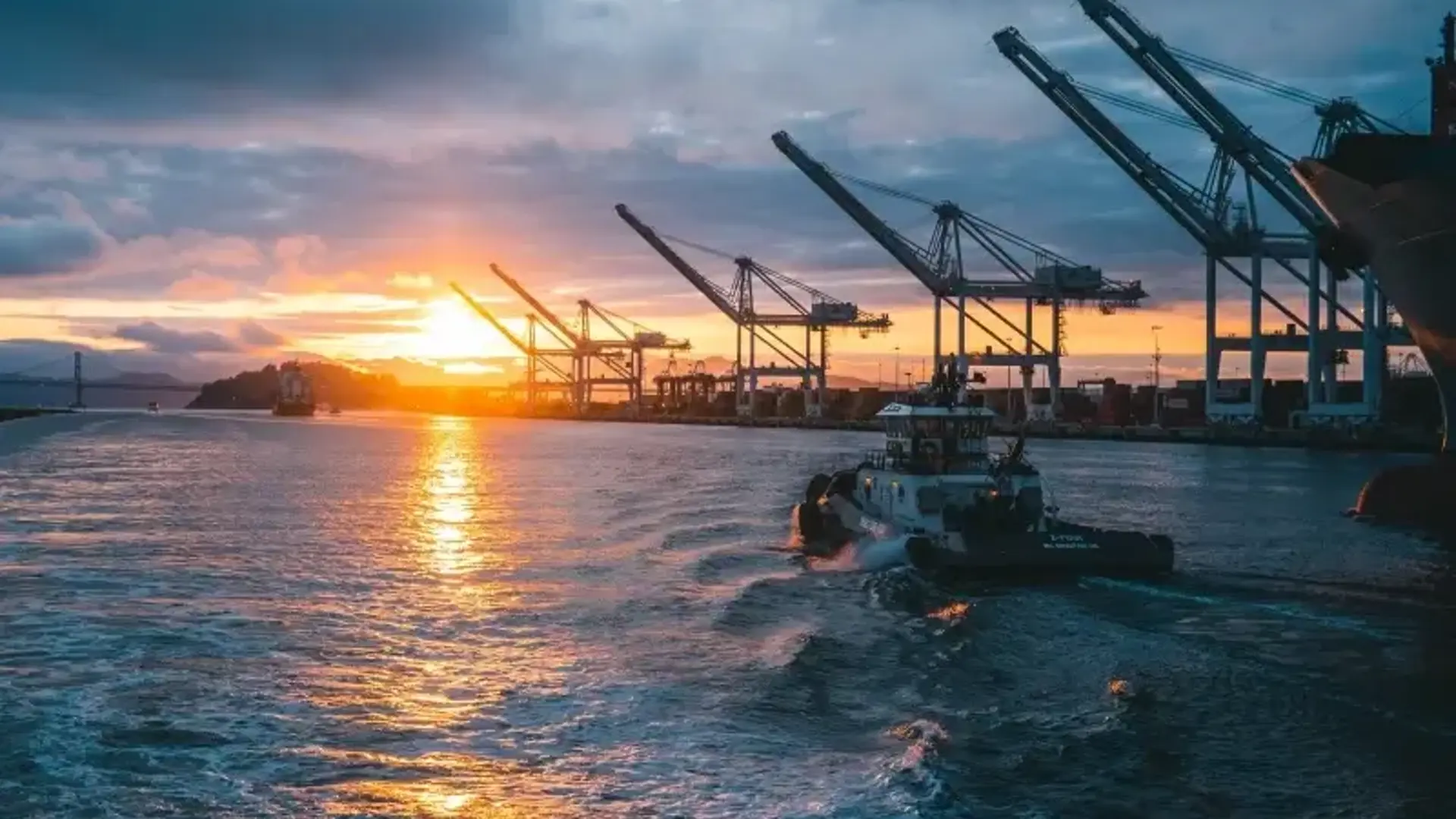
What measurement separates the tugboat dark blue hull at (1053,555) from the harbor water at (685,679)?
0.63 m

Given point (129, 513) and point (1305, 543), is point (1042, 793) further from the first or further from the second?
point (129, 513)

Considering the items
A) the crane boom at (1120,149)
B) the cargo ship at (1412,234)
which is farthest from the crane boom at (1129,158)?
the cargo ship at (1412,234)

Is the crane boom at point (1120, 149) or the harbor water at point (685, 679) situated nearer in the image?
the harbor water at point (685, 679)

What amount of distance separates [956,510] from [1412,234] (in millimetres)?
20336

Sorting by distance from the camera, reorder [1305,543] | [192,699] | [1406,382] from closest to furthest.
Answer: [192,699] → [1305,543] → [1406,382]

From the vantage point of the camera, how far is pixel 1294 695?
1672 cm

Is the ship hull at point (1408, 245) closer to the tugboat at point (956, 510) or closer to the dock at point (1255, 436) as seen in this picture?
the tugboat at point (956, 510)

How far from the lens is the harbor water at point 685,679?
12891 mm

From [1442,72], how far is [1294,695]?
1483 inches

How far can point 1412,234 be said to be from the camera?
3847 cm

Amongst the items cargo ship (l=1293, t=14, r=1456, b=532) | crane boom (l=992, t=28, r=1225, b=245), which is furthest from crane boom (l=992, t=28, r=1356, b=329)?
cargo ship (l=1293, t=14, r=1456, b=532)

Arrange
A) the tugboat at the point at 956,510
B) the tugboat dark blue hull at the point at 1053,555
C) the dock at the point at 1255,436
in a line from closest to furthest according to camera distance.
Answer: the tugboat dark blue hull at the point at 1053,555 < the tugboat at the point at 956,510 < the dock at the point at 1255,436

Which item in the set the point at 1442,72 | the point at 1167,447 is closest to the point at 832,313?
the point at 1167,447

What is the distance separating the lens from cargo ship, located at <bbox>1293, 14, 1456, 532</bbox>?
121ft
